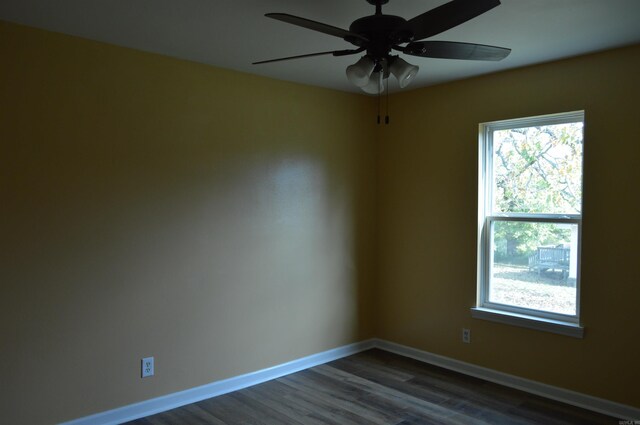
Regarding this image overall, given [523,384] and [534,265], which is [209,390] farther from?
[534,265]

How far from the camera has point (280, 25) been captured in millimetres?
2744

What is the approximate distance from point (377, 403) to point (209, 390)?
4.07 ft

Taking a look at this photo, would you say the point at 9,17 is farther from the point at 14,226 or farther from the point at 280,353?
the point at 280,353

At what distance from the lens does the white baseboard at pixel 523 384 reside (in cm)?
323

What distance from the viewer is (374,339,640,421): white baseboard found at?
3229mm

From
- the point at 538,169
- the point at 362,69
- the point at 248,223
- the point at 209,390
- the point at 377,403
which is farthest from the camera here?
the point at 248,223

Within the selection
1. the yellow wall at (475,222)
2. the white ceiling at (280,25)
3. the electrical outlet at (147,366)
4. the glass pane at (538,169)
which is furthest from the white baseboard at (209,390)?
the white ceiling at (280,25)

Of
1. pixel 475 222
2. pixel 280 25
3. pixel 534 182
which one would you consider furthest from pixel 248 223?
pixel 534 182

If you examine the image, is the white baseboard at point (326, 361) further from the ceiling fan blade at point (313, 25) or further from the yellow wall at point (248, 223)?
the ceiling fan blade at point (313, 25)

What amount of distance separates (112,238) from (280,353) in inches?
67.3

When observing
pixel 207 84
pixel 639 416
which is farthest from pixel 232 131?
pixel 639 416

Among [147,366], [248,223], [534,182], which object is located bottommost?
[147,366]

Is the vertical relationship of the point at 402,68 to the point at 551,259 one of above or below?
above

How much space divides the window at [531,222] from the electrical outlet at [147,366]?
2541 millimetres
